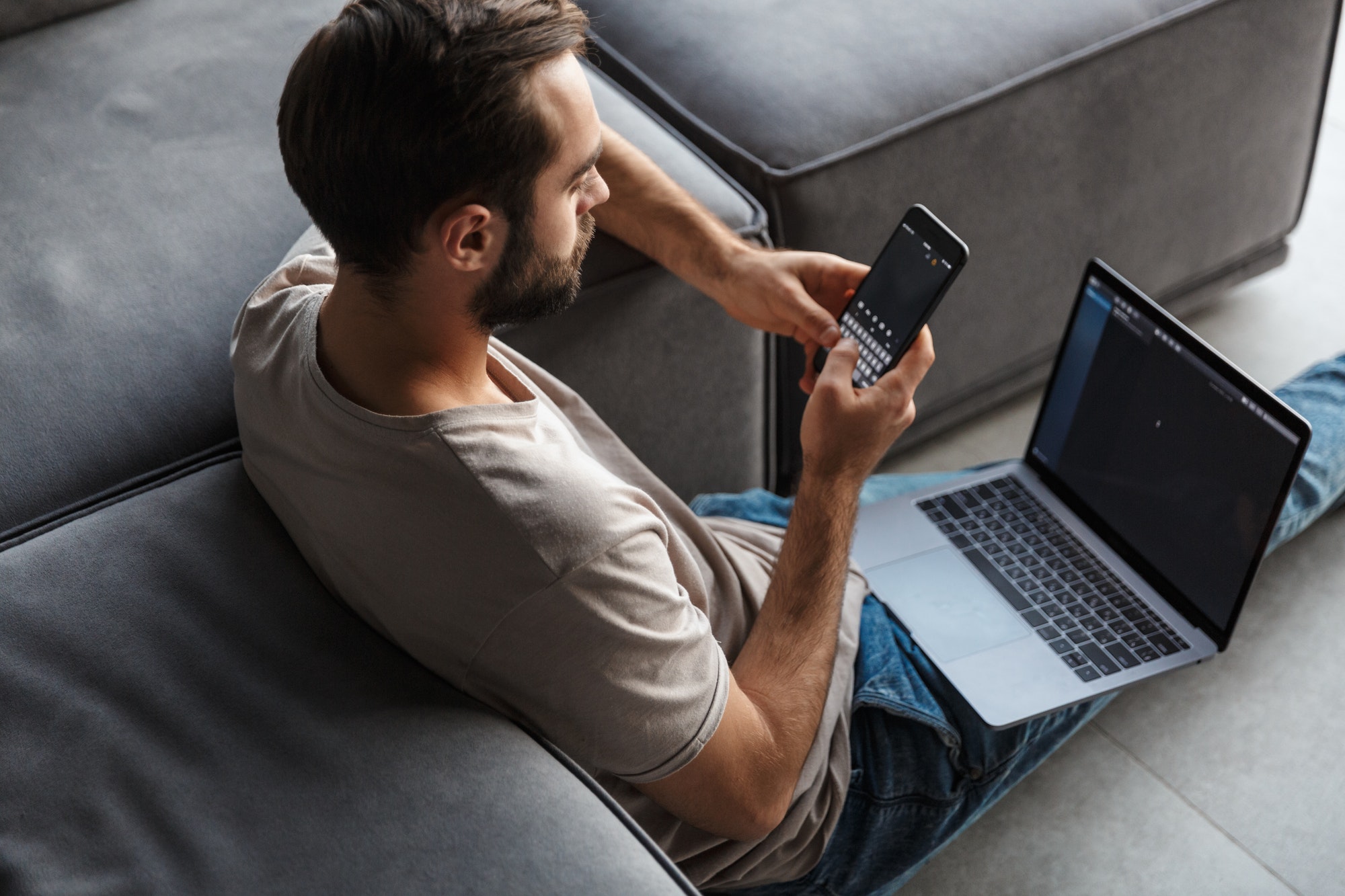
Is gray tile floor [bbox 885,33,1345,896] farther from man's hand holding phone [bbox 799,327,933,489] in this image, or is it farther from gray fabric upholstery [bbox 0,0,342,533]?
gray fabric upholstery [bbox 0,0,342,533]

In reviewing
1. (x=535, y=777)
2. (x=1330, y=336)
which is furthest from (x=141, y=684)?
(x=1330, y=336)

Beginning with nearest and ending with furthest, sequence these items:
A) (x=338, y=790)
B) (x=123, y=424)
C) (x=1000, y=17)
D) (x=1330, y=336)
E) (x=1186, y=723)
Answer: (x=338, y=790)
(x=123, y=424)
(x=1186, y=723)
(x=1000, y=17)
(x=1330, y=336)

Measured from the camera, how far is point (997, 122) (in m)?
1.47

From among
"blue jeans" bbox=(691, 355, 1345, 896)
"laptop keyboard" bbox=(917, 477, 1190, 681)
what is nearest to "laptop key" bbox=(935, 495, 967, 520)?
"laptop keyboard" bbox=(917, 477, 1190, 681)

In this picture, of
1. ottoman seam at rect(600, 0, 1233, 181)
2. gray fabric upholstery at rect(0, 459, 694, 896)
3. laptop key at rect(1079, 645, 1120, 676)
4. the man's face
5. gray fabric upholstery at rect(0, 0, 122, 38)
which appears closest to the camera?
gray fabric upholstery at rect(0, 459, 694, 896)

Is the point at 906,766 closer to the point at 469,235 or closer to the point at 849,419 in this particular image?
the point at 849,419

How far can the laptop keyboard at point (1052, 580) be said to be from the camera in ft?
3.89

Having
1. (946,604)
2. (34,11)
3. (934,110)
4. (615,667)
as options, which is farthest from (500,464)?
(34,11)

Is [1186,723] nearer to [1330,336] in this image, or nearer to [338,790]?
Answer: [1330,336]

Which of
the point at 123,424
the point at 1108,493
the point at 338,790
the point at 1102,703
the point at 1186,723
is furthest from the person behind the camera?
the point at 1186,723

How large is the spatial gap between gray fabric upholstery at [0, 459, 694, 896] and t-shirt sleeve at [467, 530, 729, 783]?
0.10 feet

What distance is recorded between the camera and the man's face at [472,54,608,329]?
0.81 meters

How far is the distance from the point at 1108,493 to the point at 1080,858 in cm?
42

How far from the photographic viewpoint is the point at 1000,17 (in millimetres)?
1535
